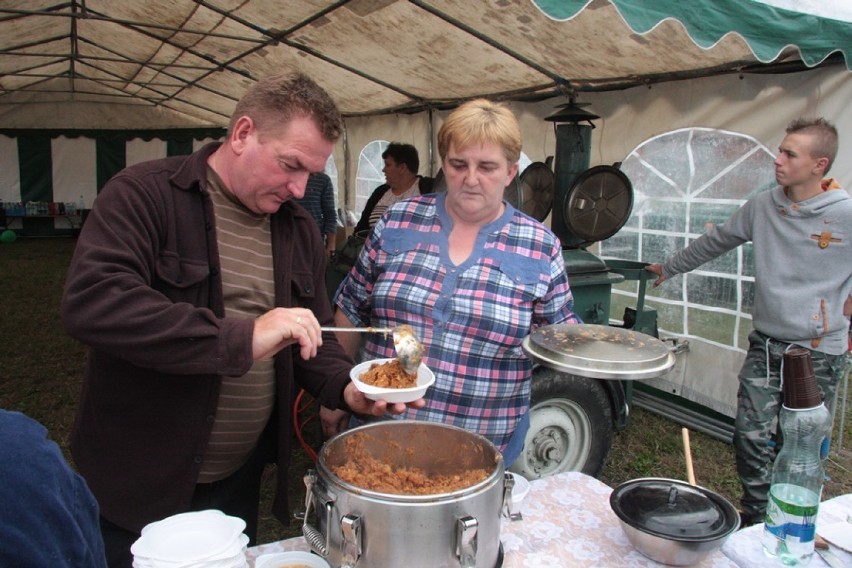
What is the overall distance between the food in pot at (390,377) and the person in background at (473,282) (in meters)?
0.33

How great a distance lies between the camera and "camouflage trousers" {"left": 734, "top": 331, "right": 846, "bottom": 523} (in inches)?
130

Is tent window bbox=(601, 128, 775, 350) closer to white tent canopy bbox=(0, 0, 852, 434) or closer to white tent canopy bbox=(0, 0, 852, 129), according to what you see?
white tent canopy bbox=(0, 0, 852, 434)

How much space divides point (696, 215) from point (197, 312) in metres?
4.32

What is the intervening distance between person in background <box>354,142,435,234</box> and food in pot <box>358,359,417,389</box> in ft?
13.2

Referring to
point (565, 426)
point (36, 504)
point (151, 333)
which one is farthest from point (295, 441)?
point (36, 504)

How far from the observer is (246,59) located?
771 cm

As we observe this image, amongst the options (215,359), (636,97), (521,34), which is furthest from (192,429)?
(636,97)

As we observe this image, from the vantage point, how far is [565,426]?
3.69 m

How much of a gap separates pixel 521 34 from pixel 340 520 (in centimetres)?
415

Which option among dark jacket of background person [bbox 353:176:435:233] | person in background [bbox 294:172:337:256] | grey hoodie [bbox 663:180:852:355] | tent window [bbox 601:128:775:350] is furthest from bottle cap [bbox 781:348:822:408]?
person in background [bbox 294:172:337:256]

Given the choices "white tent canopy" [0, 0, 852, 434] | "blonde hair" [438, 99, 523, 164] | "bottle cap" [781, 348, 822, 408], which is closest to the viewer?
"bottle cap" [781, 348, 822, 408]

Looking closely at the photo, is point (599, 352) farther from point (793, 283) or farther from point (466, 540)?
point (793, 283)

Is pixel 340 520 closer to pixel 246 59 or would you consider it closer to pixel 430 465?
pixel 430 465

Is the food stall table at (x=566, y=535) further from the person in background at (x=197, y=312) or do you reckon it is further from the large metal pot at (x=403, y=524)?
the person in background at (x=197, y=312)
